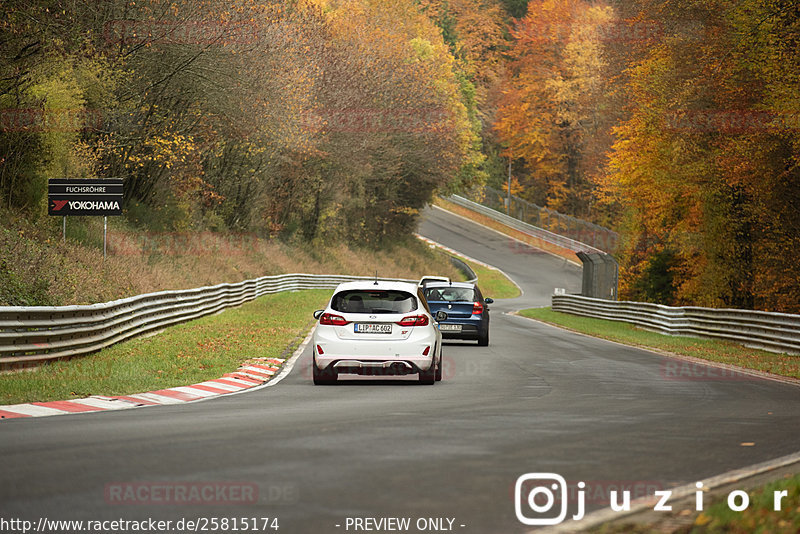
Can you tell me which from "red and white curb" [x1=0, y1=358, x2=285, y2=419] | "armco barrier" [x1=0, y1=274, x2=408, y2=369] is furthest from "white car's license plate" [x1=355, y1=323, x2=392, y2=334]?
"armco barrier" [x1=0, y1=274, x2=408, y2=369]

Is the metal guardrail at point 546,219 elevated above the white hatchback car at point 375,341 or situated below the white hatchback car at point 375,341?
above

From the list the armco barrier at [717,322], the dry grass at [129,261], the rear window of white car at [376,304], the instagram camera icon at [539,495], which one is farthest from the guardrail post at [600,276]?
the instagram camera icon at [539,495]

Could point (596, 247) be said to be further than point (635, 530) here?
Yes

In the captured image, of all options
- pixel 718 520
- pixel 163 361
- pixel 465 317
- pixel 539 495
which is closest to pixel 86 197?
pixel 163 361

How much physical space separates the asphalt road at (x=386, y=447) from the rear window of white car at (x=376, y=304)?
3.98ft

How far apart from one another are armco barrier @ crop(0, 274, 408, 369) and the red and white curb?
8.68 ft

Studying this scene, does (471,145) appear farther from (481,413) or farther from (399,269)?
(481,413)

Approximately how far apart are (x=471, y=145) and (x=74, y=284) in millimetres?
66244

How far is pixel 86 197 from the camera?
27062 millimetres

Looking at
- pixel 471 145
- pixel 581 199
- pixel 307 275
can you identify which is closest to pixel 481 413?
pixel 307 275

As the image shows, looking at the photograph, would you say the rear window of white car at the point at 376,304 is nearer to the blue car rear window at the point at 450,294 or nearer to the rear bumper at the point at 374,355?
the rear bumper at the point at 374,355

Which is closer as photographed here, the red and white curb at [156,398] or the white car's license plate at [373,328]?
the red and white curb at [156,398]

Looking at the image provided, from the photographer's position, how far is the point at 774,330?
83.6 ft

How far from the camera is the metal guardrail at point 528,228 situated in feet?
→ 286
